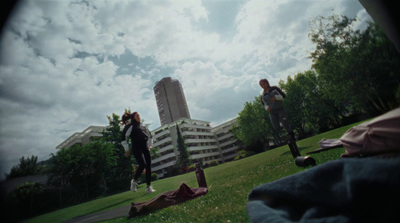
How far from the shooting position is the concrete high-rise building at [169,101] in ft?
377

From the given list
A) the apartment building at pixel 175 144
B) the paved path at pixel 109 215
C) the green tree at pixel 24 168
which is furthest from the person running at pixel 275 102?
the apartment building at pixel 175 144

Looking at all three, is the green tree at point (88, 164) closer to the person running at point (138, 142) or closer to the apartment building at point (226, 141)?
the person running at point (138, 142)

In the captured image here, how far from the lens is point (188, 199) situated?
4.04 m

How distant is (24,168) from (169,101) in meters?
115

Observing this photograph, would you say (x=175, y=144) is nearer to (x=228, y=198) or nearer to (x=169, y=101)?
(x=169, y=101)

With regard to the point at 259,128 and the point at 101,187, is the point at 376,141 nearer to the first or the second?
the point at 101,187

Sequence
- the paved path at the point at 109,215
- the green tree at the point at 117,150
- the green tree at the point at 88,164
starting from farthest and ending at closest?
1. the green tree at the point at 117,150
2. the green tree at the point at 88,164
3. the paved path at the point at 109,215

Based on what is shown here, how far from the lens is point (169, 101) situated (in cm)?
11631

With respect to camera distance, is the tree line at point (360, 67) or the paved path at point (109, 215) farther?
the paved path at point (109, 215)

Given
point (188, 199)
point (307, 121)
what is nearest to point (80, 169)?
point (188, 199)

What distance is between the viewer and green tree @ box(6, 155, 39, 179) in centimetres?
199

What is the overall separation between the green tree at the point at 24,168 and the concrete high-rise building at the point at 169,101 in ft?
365

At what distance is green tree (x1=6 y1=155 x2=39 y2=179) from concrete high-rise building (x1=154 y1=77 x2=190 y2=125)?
11134cm

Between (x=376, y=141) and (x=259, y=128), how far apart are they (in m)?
45.3
